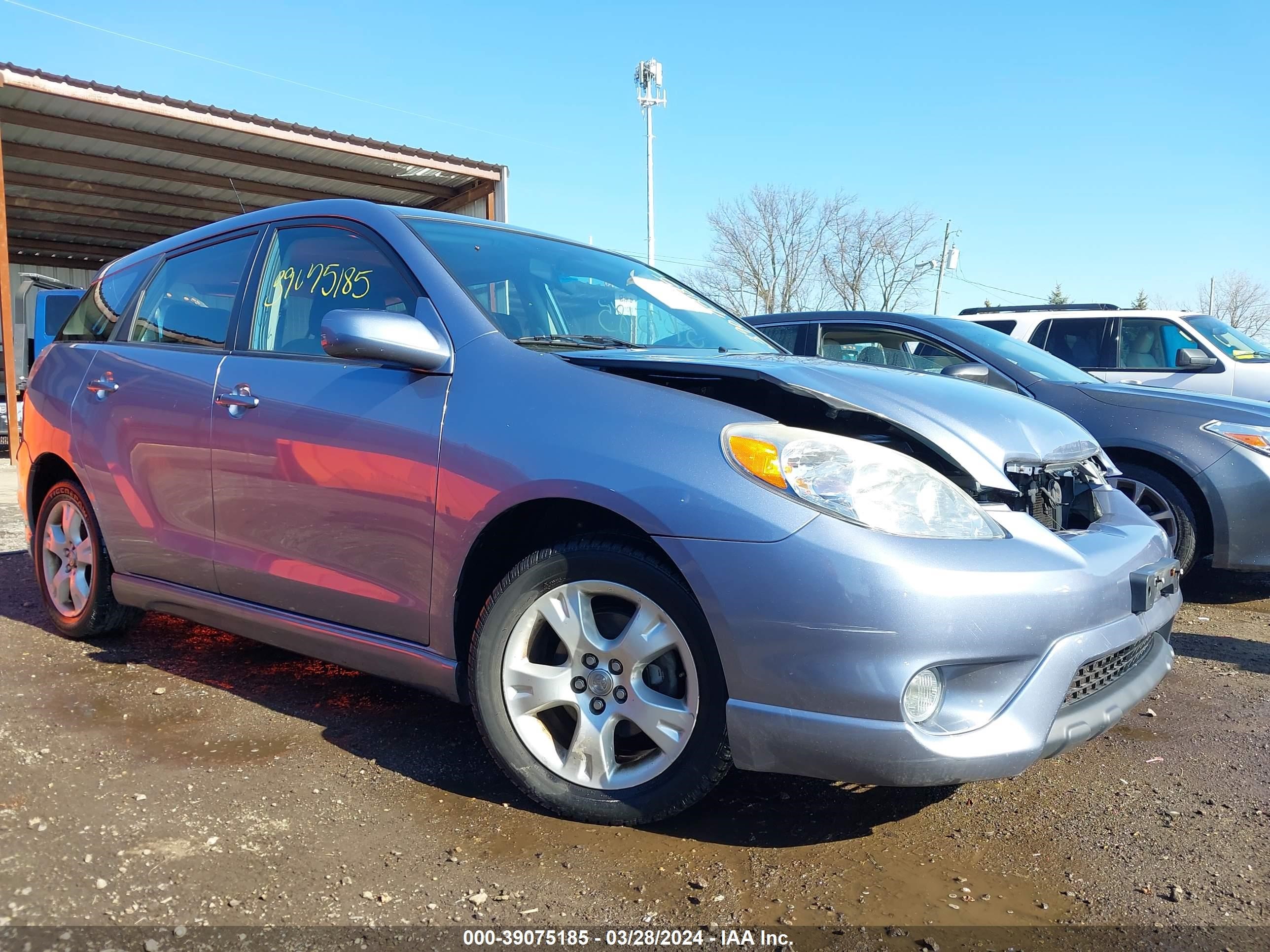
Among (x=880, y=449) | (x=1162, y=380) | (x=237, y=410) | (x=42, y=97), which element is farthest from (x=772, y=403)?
(x=42, y=97)

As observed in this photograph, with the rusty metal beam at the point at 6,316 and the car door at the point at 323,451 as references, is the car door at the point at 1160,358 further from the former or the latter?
the rusty metal beam at the point at 6,316

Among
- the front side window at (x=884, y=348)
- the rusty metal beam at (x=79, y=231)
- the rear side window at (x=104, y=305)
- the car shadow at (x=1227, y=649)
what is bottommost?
the car shadow at (x=1227, y=649)

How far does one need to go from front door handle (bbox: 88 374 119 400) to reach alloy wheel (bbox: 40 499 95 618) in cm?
54

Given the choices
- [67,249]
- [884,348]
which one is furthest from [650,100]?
[884,348]

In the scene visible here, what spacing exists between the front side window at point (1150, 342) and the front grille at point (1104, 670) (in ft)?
20.3

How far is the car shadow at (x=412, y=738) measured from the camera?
248cm

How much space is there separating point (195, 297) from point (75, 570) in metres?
1.36

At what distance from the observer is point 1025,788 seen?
2.70m

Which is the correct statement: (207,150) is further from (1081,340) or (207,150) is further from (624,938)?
(624,938)

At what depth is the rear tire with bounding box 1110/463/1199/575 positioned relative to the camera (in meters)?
4.83

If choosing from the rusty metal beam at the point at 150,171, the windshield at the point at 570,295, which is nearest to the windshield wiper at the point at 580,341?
the windshield at the point at 570,295

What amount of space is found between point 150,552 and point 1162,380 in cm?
734

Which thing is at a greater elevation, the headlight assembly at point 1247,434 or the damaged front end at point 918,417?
the damaged front end at point 918,417

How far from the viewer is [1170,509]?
15.9ft
